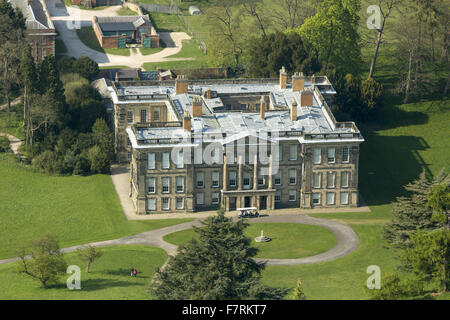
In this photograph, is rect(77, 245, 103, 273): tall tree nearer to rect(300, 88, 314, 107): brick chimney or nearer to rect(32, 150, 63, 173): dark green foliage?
rect(32, 150, 63, 173): dark green foliage

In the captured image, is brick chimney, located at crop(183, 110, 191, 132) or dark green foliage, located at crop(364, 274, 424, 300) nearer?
dark green foliage, located at crop(364, 274, 424, 300)

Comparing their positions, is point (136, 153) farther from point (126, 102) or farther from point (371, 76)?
point (371, 76)

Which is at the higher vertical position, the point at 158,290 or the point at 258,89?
the point at 258,89

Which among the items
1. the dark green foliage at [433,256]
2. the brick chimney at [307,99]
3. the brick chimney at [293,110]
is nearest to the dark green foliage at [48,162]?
the brick chimney at [293,110]

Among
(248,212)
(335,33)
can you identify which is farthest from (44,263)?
(335,33)

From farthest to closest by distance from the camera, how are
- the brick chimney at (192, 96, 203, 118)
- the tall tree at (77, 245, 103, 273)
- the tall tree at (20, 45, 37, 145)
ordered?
the tall tree at (20, 45, 37, 145)
the brick chimney at (192, 96, 203, 118)
the tall tree at (77, 245, 103, 273)

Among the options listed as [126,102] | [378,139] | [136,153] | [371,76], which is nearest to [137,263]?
[136,153]

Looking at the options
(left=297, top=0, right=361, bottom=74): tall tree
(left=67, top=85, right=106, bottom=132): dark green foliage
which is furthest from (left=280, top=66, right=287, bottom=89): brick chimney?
(left=67, top=85, right=106, bottom=132): dark green foliage
